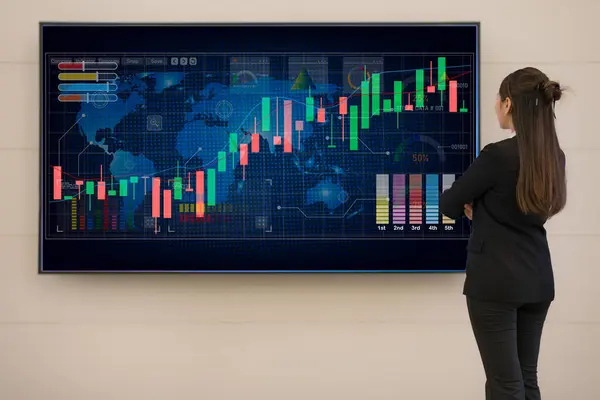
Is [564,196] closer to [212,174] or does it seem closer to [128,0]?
[212,174]

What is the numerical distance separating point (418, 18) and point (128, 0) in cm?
135

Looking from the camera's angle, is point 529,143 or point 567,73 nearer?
point 529,143

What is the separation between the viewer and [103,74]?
9.81 feet

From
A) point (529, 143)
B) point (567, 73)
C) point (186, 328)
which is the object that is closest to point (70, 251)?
point (186, 328)

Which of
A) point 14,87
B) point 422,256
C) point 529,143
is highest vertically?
point 14,87

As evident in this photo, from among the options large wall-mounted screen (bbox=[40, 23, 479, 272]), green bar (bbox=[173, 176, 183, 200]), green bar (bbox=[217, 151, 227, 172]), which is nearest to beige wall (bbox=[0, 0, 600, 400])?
large wall-mounted screen (bbox=[40, 23, 479, 272])

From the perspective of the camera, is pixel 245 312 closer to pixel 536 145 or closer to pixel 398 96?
pixel 398 96

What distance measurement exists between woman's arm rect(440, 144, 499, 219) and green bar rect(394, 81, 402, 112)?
3.09 ft

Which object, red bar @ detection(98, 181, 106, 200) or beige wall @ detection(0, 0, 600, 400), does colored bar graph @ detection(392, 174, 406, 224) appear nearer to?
beige wall @ detection(0, 0, 600, 400)

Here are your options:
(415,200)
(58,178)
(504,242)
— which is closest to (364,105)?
(415,200)

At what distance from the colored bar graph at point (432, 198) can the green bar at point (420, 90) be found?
329 mm

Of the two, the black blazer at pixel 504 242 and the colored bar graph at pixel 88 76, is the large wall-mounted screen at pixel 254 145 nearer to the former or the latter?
the colored bar graph at pixel 88 76

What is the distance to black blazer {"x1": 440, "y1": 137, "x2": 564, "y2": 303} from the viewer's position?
79.5 inches

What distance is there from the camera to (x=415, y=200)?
2979 mm
